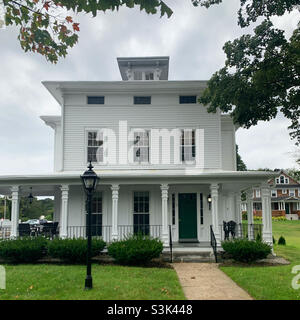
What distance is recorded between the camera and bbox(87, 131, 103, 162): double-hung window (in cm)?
1466

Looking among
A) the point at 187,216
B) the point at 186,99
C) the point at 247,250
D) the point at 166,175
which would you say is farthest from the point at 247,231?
the point at 186,99

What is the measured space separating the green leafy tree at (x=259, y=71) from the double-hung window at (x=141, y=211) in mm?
5049

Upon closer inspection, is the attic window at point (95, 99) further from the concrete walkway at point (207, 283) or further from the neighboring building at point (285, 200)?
the neighboring building at point (285, 200)

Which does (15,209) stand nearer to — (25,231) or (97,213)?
(25,231)

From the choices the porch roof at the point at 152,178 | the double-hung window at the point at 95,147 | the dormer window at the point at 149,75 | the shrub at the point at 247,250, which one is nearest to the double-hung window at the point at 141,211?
the porch roof at the point at 152,178

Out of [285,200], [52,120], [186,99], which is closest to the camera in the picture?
[186,99]

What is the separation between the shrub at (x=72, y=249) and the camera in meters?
10.7

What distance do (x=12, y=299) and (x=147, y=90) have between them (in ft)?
35.2

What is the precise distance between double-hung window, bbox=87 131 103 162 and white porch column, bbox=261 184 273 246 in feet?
Result: 24.2

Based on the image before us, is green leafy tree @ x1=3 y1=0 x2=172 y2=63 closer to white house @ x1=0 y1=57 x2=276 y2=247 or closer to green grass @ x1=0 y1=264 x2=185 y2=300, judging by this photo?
green grass @ x1=0 y1=264 x2=185 y2=300

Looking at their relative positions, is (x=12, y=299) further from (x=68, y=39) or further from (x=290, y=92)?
(x=290, y=92)

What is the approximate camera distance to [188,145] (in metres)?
14.7

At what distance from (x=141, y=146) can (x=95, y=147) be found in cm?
216
